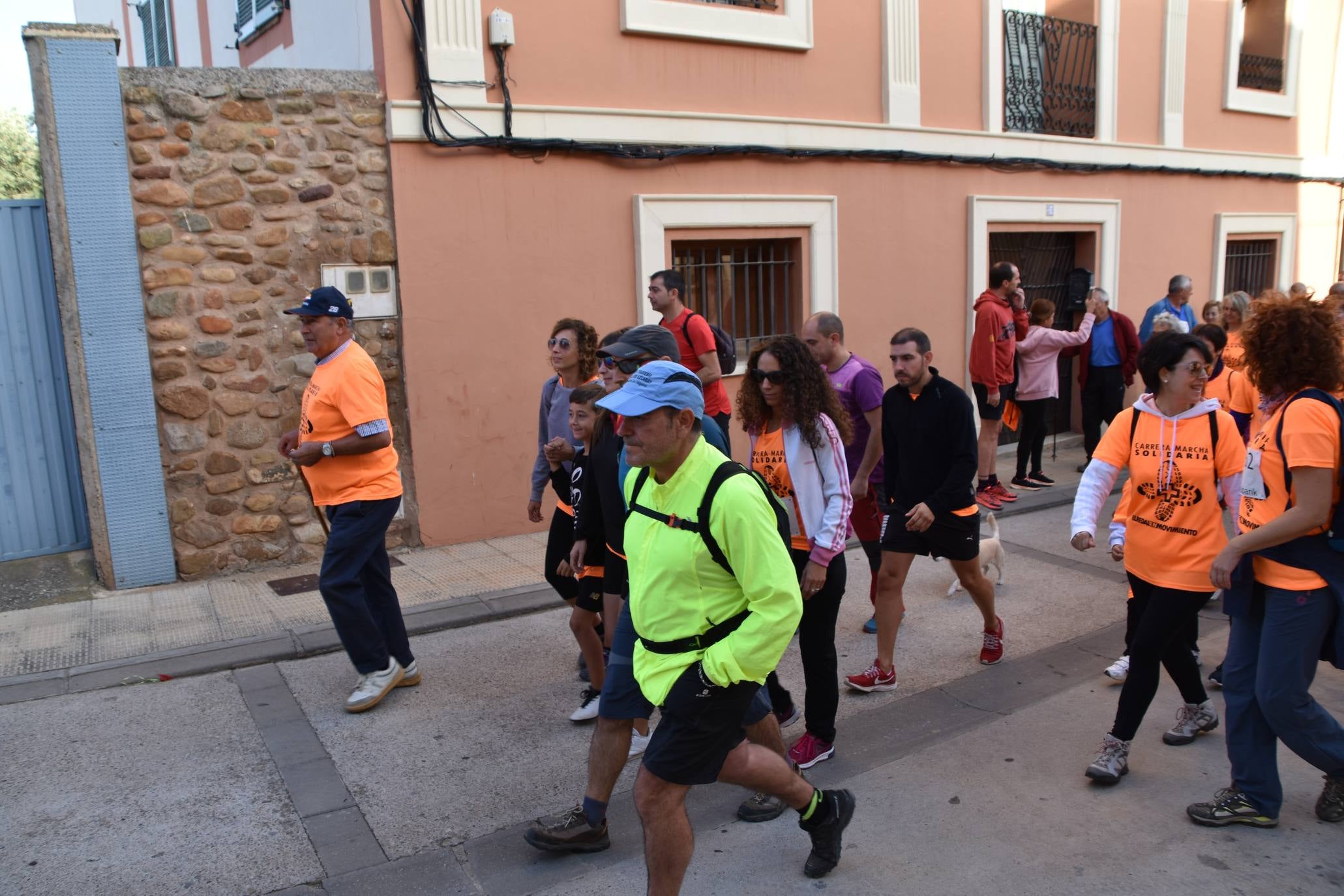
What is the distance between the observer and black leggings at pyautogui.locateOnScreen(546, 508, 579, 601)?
4.64m

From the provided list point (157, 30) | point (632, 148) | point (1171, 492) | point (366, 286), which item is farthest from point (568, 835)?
point (157, 30)

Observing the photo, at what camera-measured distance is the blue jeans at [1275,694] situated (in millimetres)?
3400

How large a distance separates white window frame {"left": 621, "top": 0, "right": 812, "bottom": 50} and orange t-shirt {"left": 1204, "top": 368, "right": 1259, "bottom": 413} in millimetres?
4689

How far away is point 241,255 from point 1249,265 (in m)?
13.2

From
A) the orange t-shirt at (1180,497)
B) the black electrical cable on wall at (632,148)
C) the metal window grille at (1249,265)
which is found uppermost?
the black electrical cable on wall at (632,148)

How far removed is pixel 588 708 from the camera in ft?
15.2

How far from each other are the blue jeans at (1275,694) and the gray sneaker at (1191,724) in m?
0.60

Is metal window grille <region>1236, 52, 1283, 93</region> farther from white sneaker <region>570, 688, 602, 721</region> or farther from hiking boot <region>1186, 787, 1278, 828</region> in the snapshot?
white sneaker <region>570, 688, 602, 721</region>

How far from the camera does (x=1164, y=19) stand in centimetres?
1170

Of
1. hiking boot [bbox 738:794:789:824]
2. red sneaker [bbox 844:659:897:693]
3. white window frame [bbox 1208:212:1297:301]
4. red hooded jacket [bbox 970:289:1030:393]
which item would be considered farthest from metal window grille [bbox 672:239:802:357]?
white window frame [bbox 1208:212:1297:301]

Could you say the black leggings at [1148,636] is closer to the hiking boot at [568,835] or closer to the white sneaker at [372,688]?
the hiking boot at [568,835]

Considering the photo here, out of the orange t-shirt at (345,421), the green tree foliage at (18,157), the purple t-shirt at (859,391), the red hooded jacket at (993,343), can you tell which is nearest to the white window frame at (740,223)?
the red hooded jacket at (993,343)

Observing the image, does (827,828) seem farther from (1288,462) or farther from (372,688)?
(372,688)

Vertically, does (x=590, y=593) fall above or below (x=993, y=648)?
above
